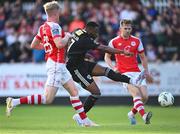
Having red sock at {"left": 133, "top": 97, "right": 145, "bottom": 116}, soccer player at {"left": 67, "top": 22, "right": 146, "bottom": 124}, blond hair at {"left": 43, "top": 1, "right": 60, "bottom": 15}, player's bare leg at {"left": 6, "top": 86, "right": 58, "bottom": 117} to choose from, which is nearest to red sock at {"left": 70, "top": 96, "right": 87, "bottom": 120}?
soccer player at {"left": 67, "top": 22, "right": 146, "bottom": 124}

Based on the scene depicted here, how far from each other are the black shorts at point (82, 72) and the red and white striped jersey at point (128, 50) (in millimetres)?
1270

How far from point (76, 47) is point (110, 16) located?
11.1m

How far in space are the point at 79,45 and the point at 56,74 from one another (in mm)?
1124

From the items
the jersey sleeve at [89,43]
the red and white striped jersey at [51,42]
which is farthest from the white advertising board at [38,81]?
the red and white striped jersey at [51,42]

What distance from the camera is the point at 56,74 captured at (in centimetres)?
1415

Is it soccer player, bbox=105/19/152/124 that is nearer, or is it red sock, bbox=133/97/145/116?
red sock, bbox=133/97/145/116

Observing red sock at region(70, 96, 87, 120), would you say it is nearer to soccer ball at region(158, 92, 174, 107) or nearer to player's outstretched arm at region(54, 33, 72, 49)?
player's outstretched arm at region(54, 33, 72, 49)

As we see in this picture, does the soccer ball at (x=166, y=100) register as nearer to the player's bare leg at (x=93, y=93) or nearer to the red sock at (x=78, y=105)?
the player's bare leg at (x=93, y=93)

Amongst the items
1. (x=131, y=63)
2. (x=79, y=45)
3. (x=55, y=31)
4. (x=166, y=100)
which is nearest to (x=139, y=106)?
(x=166, y=100)

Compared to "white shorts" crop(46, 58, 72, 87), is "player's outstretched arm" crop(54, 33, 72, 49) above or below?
above

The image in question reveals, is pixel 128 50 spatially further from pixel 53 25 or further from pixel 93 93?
pixel 53 25

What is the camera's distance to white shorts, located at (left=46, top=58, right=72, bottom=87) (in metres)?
14.1

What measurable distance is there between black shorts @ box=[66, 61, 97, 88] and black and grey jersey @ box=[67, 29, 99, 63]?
14cm

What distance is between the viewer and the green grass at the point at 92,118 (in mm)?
13395
